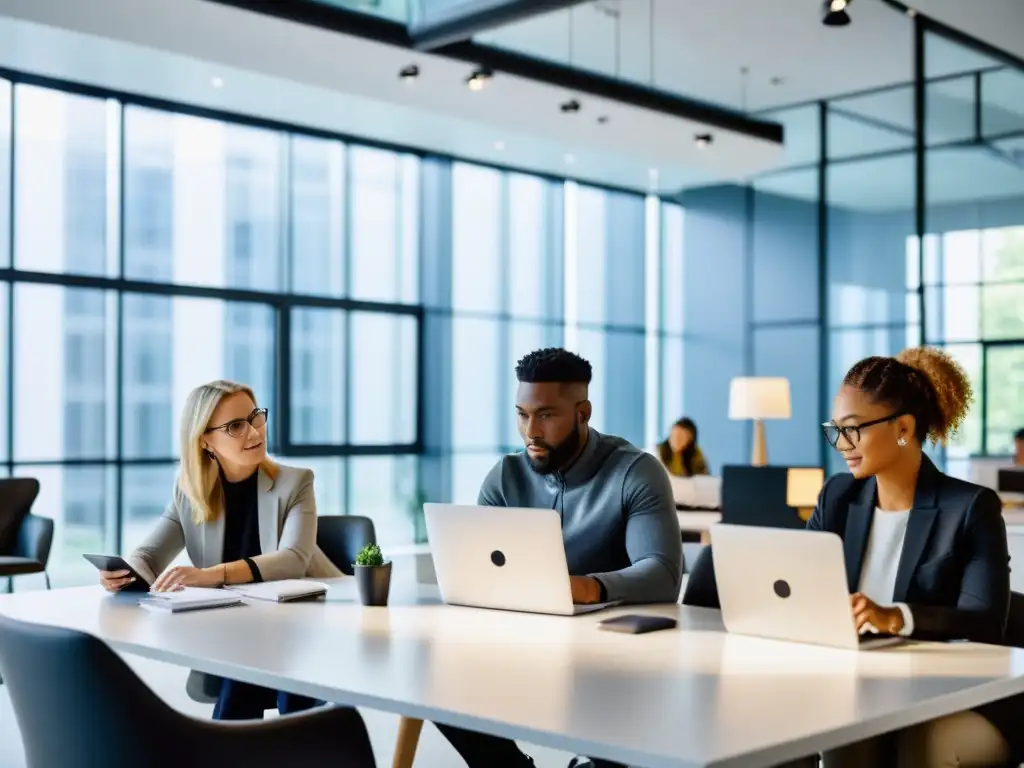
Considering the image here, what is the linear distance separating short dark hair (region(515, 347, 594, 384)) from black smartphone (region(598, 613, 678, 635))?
86cm

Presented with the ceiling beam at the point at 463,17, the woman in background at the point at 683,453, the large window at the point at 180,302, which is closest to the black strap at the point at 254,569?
the ceiling beam at the point at 463,17

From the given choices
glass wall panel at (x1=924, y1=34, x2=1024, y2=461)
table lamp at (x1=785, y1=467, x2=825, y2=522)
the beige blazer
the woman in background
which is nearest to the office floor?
the beige blazer

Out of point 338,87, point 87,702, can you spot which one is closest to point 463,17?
point 338,87

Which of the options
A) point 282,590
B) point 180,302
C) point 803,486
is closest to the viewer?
point 282,590

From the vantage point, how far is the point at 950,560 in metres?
2.69

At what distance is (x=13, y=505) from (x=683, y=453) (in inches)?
190

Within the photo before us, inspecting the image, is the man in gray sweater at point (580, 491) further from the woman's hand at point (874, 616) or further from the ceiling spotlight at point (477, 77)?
the ceiling spotlight at point (477, 77)

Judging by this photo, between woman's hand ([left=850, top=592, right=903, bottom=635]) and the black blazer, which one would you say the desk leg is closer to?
the black blazer

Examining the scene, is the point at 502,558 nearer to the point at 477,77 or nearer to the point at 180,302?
the point at 477,77

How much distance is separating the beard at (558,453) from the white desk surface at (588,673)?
0.57 meters

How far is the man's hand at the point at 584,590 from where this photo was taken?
9.58 feet

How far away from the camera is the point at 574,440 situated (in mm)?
3402

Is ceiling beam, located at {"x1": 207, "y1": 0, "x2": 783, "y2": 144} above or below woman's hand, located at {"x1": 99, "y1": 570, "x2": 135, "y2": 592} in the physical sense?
above

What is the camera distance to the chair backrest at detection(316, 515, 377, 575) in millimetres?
3869
